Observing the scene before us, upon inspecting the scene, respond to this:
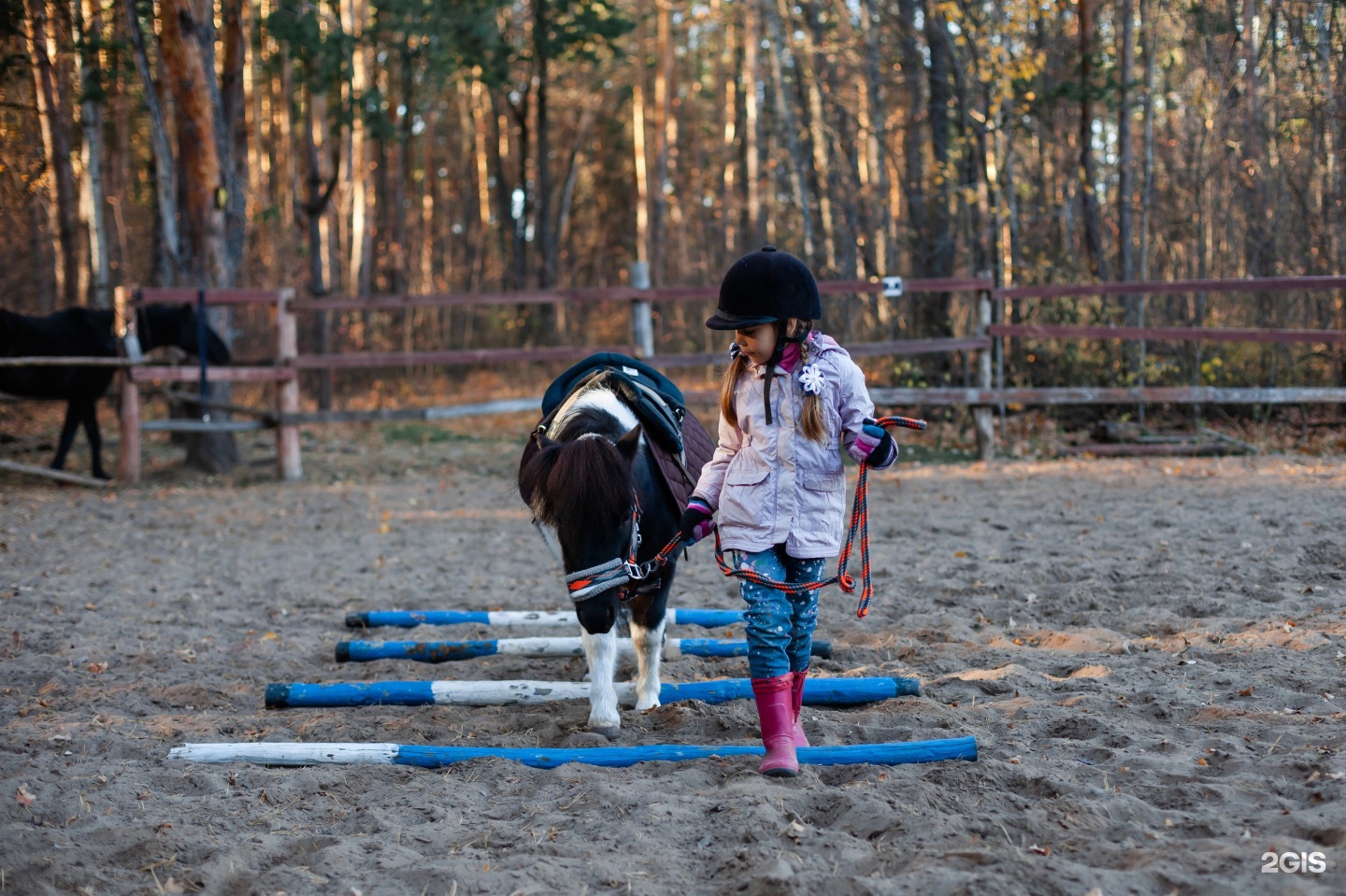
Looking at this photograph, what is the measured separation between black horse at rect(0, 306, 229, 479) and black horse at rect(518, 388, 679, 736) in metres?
7.71

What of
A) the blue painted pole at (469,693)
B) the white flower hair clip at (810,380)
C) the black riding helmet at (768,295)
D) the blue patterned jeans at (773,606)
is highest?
the black riding helmet at (768,295)

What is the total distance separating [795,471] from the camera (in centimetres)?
305

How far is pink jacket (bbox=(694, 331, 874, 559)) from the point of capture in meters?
3.03

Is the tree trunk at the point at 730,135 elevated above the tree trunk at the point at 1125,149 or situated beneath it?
elevated above

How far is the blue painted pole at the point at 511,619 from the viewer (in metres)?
4.71

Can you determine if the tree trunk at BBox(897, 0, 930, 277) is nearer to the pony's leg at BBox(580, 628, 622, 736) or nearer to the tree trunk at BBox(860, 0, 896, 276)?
the tree trunk at BBox(860, 0, 896, 276)

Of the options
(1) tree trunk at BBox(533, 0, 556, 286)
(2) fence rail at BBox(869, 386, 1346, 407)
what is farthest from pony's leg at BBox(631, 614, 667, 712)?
(1) tree trunk at BBox(533, 0, 556, 286)

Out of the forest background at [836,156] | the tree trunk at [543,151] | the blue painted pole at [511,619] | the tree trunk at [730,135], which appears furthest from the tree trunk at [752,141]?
the blue painted pole at [511,619]

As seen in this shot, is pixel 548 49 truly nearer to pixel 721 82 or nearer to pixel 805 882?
pixel 721 82

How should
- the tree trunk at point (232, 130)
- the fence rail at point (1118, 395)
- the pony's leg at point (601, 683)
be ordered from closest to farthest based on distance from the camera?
the pony's leg at point (601, 683) < the fence rail at point (1118, 395) < the tree trunk at point (232, 130)

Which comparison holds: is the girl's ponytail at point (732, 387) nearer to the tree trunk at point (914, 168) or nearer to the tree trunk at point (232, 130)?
the tree trunk at point (232, 130)

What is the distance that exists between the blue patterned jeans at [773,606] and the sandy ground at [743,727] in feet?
1.08

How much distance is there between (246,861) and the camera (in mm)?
2479

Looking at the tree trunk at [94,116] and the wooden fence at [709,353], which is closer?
the wooden fence at [709,353]
